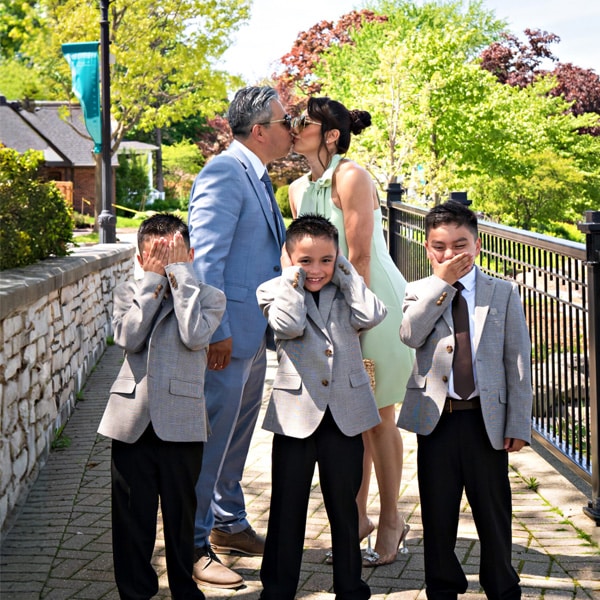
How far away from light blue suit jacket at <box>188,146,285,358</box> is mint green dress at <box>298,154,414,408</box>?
10.7 inches

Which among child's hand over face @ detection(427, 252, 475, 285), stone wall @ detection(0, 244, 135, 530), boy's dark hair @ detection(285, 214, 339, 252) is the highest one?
boy's dark hair @ detection(285, 214, 339, 252)

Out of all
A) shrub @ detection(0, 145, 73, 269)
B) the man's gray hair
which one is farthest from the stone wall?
the man's gray hair

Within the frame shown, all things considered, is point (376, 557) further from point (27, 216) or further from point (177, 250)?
point (27, 216)

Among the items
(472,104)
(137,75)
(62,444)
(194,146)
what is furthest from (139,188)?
(62,444)

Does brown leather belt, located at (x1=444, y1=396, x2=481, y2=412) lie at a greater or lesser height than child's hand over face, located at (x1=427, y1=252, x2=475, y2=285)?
lesser

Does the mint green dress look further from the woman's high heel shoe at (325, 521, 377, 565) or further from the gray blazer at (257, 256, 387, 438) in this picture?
the woman's high heel shoe at (325, 521, 377, 565)

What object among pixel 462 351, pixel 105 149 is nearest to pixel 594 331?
pixel 462 351

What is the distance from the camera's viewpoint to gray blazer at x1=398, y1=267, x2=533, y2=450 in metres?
3.71

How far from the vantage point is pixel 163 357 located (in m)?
3.82

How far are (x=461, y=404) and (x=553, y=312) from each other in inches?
85.0

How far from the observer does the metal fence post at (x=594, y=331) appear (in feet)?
15.9

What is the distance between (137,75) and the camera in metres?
32.0

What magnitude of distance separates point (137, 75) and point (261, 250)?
95.1 ft

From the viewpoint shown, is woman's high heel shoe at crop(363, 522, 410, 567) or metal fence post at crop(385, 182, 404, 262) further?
metal fence post at crop(385, 182, 404, 262)
